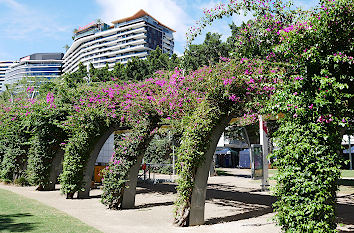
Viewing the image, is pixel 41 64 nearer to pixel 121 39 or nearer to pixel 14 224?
pixel 121 39

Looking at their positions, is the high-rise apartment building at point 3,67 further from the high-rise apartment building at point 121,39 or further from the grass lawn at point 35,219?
the grass lawn at point 35,219

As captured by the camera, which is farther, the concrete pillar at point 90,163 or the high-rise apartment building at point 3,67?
the high-rise apartment building at point 3,67

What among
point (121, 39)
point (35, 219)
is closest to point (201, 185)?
point (35, 219)

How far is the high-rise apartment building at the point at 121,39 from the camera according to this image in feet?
318

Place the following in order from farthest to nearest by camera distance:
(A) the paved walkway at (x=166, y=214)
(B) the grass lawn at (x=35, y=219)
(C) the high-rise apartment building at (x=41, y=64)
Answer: (C) the high-rise apartment building at (x=41, y=64) → (A) the paved walkway at (x=166, y=214) → (B) the grass lawn at (x=35, y=219)

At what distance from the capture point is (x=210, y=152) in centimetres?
812

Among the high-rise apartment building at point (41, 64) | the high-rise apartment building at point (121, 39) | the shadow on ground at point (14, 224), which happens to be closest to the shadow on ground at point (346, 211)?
the shadow on ground at point (14, 224)

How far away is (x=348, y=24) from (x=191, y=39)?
4.48m

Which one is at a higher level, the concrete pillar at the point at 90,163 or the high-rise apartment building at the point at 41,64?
the high-rise apartment building at the point at 41,64

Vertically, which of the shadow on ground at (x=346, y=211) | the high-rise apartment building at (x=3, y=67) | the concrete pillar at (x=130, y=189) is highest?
the high-rise apartment building at (x=3, y=67)

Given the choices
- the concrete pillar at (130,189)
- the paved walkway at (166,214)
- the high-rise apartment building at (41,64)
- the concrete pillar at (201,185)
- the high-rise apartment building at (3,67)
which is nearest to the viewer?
the paved walkway at (166,214)

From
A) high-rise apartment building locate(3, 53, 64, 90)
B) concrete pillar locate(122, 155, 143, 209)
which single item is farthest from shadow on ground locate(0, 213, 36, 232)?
high-rise apartment building locate(3, 53, 64, 90)

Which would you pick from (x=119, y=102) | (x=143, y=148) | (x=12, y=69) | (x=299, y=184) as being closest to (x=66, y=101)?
(x=119, y=102)

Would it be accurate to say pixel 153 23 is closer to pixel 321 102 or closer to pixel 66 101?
pixel 66 101
